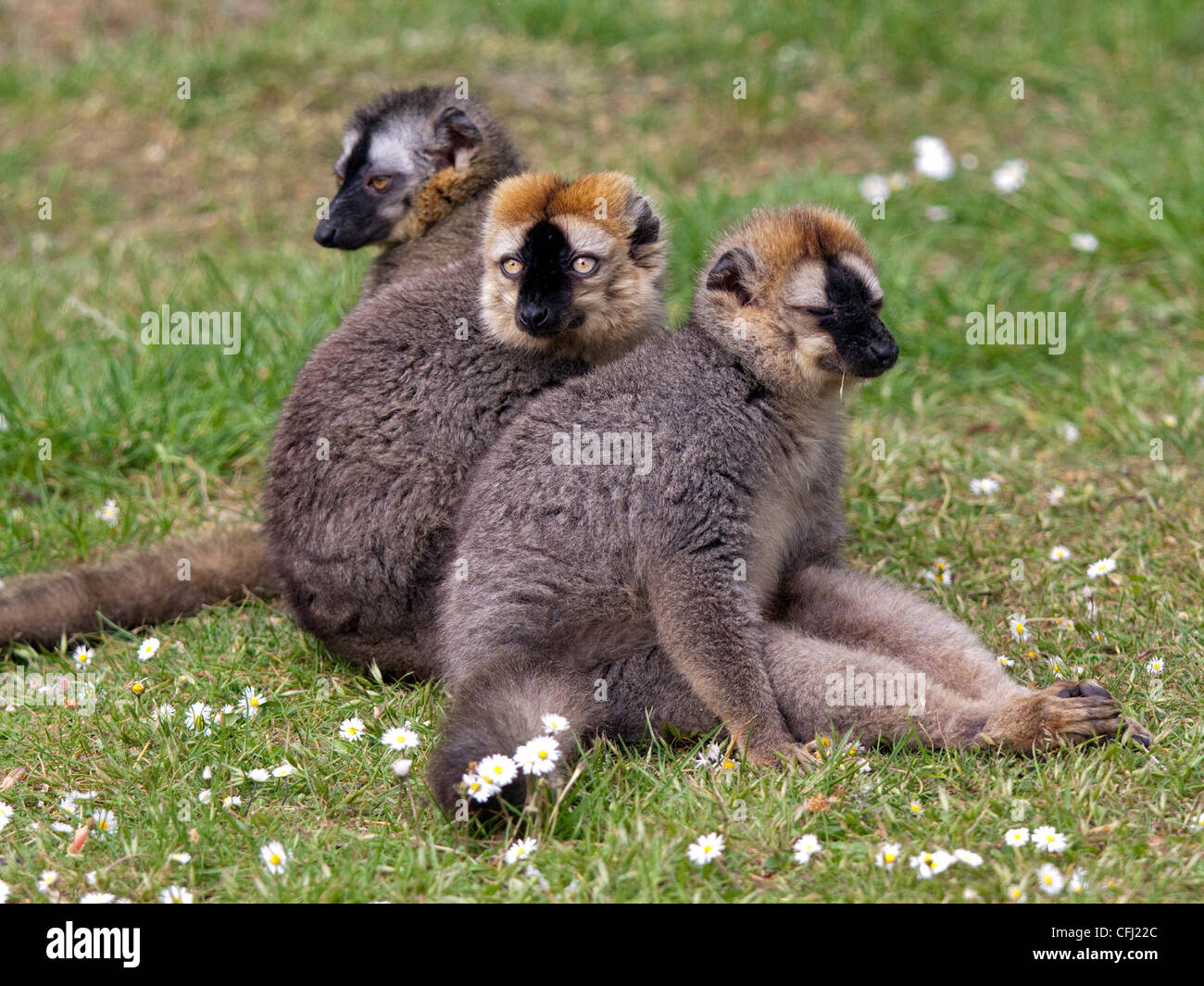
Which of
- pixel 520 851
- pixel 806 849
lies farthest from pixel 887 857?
pixel 520 851

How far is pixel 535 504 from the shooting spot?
15.3 ft

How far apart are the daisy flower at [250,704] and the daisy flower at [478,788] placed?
122cm

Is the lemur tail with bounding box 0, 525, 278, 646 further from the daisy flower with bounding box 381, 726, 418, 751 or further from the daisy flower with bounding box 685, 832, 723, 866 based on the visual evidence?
the daisy flower with bounding box 685, 832, 723, 866

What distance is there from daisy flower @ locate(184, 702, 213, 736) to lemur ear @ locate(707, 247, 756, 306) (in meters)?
2.25

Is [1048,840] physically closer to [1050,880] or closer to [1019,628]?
[1050,880]

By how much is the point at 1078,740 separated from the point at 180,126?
7.88 meters

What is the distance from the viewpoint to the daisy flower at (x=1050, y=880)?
11.9ft

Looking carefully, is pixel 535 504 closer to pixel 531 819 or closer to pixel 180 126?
pixel 531 819

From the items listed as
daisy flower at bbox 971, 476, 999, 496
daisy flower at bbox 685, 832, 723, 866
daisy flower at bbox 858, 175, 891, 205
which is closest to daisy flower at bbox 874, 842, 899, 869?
daisy flower at bbox 685, 832, 723, 866

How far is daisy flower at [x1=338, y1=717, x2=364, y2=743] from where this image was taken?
15.3 ft

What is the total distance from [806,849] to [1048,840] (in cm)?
65

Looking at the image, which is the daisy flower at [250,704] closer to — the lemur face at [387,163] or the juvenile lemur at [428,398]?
the juvenile lemur at [428,398]

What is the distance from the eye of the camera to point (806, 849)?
386 cm
